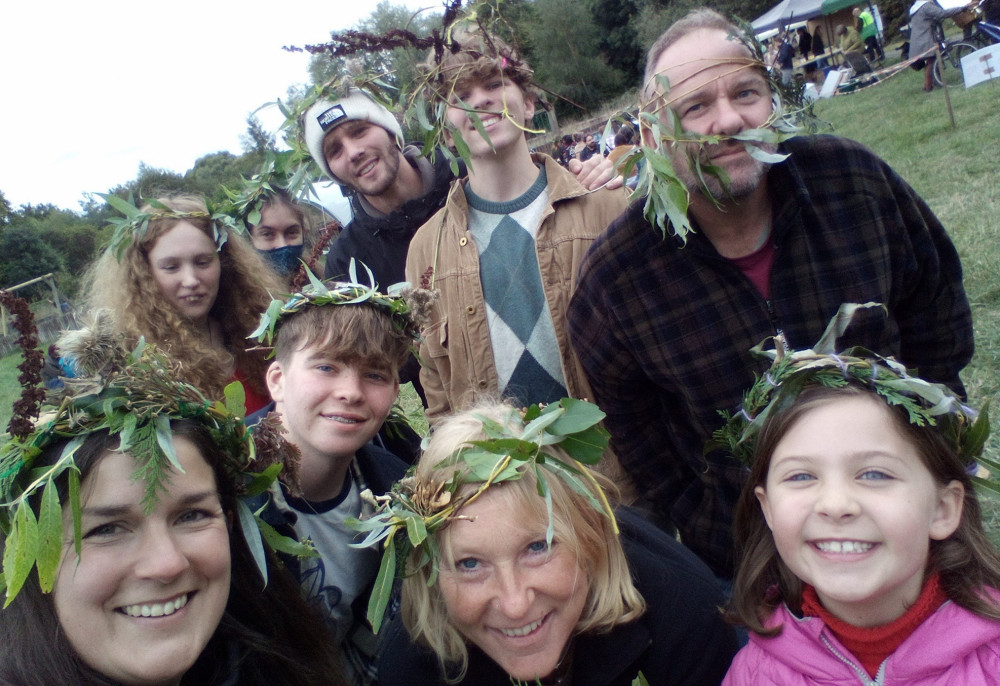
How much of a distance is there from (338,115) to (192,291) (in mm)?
1163

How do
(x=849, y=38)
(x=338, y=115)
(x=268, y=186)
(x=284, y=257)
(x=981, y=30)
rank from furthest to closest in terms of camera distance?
(x=849, y=38)
(x=981, y=30)
(x=284, y=257)
(x=268, y=186)
(x=338, y=115)

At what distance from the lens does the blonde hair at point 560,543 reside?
7.44ft

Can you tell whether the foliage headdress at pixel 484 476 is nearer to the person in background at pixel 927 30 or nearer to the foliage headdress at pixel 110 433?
the foliage headdress at pixel 110 433

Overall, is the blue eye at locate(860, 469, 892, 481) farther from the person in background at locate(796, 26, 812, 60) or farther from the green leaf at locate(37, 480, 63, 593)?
the person in background at locate(796, 26, 812, 60)

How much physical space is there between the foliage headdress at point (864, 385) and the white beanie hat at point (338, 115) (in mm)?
2408

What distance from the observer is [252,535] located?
7.02 ft

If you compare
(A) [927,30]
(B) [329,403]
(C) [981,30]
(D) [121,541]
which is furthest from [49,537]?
(C) [981,30]

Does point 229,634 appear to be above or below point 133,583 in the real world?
below

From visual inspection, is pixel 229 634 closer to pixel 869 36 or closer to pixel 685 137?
pixel 685 137

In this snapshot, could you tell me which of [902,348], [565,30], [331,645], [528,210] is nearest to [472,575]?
[331,645]

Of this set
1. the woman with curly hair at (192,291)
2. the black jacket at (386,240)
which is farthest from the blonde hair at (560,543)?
the black jacket at (386,240)

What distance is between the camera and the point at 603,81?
28609 millimetres

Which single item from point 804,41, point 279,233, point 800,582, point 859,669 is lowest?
point 859,669

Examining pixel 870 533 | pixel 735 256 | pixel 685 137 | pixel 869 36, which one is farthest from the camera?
pixel 869 36
